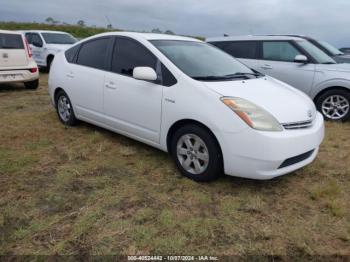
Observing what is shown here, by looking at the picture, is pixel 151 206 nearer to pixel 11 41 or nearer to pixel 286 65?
pixel 286 65

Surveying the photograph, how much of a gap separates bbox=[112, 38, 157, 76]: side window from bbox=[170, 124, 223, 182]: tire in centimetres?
93

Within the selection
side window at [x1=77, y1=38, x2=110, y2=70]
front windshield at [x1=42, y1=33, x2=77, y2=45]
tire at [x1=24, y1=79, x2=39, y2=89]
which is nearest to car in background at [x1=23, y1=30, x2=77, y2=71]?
front windshield at [x1=42, y1=33, x2=77, y2=45]

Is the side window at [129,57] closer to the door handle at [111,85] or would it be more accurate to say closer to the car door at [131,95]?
the car door at [131,95]

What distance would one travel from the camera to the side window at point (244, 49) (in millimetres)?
7324

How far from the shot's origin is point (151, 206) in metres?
3.10

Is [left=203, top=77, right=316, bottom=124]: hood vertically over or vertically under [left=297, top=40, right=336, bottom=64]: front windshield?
under

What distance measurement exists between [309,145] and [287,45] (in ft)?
13.7

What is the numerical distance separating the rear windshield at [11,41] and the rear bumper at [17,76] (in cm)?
61

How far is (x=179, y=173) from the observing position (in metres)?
3.81

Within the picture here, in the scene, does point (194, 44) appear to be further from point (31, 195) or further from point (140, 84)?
point (31, 195)

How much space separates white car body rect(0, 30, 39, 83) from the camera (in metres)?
8.14

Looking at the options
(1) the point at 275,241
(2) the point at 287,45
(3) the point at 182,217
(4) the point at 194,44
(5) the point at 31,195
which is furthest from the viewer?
(2) the point at 287,45

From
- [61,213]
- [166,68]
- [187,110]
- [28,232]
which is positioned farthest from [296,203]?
[28,232]

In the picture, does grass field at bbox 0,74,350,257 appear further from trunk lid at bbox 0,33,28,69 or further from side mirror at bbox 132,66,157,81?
trunk lid at bbox 0,33,28,69
